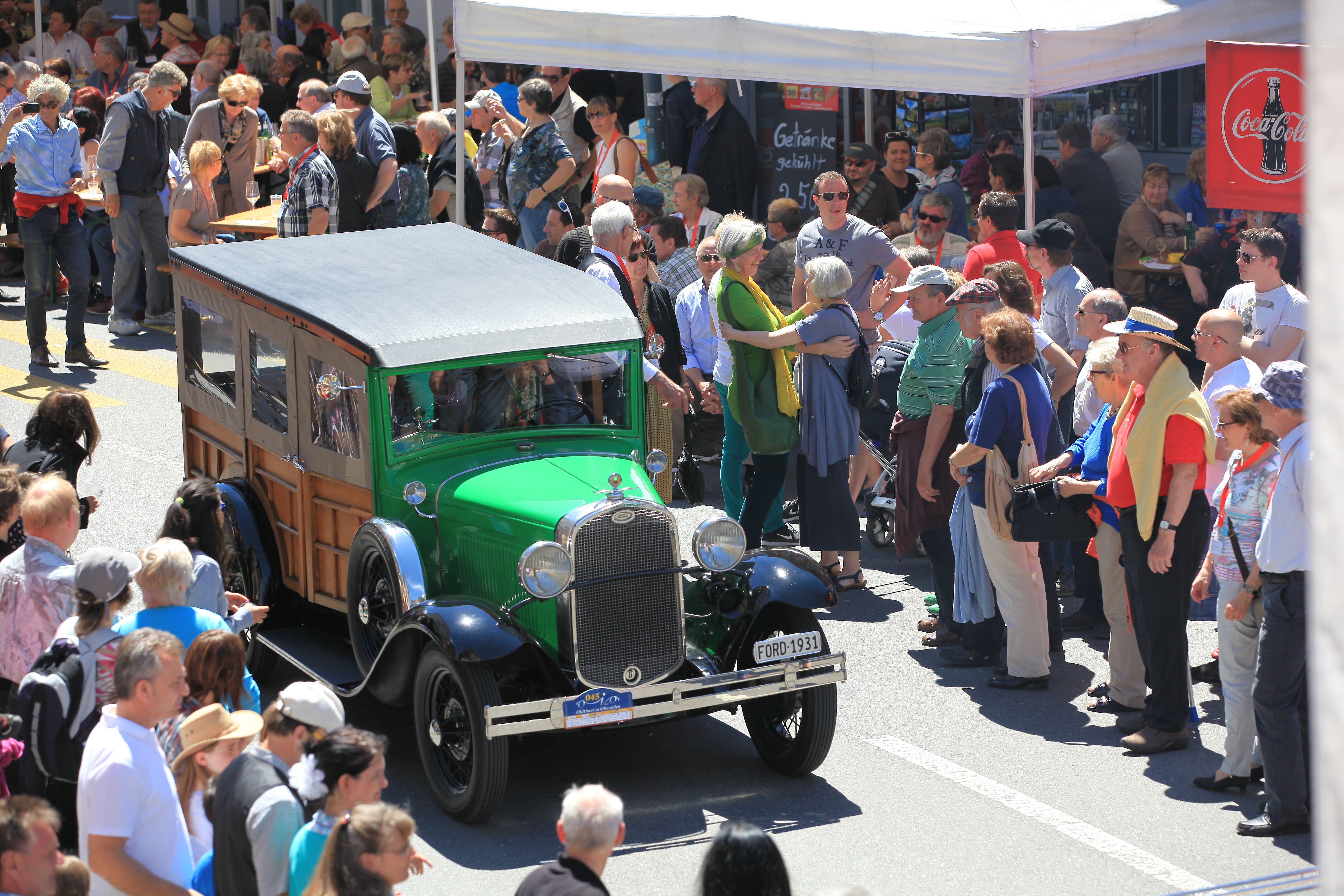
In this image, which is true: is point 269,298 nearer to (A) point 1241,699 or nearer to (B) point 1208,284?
(A) point 1241,699

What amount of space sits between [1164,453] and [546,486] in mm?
2629

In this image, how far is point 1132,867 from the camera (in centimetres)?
535

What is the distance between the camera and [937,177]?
12977 millimetres

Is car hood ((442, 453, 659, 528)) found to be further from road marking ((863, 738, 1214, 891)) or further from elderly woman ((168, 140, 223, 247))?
elderly woman ((168, 140, 223, 247))

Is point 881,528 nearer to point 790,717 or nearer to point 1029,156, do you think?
point 1029,156

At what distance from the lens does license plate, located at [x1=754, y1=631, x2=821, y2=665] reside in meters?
5.90

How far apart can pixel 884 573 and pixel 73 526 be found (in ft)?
16.8

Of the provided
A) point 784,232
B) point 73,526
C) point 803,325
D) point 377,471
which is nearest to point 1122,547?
point 803,325

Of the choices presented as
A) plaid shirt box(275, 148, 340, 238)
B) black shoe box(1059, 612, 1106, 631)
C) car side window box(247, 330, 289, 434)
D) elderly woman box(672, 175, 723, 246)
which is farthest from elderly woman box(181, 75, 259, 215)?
black shoe box(1059, 612, 1106, 631)

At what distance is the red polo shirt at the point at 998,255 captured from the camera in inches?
361

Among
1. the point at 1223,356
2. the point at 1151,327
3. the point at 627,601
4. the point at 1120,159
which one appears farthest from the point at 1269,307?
the point at 1120,159

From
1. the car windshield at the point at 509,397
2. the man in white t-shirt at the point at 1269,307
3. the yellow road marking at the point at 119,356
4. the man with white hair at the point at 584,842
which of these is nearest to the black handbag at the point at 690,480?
the car windshield at the point at 509,397

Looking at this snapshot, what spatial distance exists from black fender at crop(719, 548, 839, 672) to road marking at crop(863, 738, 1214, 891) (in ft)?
2.46

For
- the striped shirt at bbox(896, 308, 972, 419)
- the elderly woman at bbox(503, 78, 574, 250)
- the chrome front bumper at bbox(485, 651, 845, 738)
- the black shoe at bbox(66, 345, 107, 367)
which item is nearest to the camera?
the chrome front bumper at bbox(485, 651, 845, 738)
